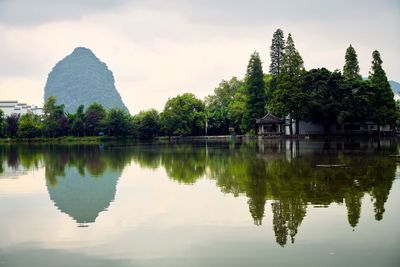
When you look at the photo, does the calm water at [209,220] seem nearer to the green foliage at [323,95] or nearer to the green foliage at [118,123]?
the green foliage at [323,95]

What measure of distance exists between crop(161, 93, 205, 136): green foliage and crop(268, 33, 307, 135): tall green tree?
18.0m

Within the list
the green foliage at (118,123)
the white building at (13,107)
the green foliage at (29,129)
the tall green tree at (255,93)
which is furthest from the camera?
the white building at (13,107)

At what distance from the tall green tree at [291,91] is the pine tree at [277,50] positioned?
967 centimetres

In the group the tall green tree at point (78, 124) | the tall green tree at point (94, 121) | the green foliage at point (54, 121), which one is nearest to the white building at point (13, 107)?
the green foliage at point (54, 121)

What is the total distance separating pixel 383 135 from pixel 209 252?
186 ft

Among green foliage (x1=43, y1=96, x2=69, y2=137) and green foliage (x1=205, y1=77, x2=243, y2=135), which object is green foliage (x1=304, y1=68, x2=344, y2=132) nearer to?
green foliage (x1=205, y1=77, x2=243, y2=135)

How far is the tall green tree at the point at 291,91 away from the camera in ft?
173

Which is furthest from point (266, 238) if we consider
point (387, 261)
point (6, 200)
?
point (6, 200)

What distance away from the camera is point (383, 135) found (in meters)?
58.9

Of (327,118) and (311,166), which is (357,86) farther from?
(311,166)

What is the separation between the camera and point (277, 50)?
221 ft

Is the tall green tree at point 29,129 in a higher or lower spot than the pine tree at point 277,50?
lower

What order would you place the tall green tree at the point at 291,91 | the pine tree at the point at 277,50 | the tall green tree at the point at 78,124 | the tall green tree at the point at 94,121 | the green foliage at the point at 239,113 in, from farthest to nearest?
the tall green tree at the point at 78,124
the tall green tree at the point at 94,121
the pine tree at the point at 277,50
the green foliage at the point at 239,113
the tall green tree at the point at 291,91

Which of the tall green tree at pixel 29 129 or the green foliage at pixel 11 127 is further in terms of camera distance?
the green foliage at pixel 11 127
